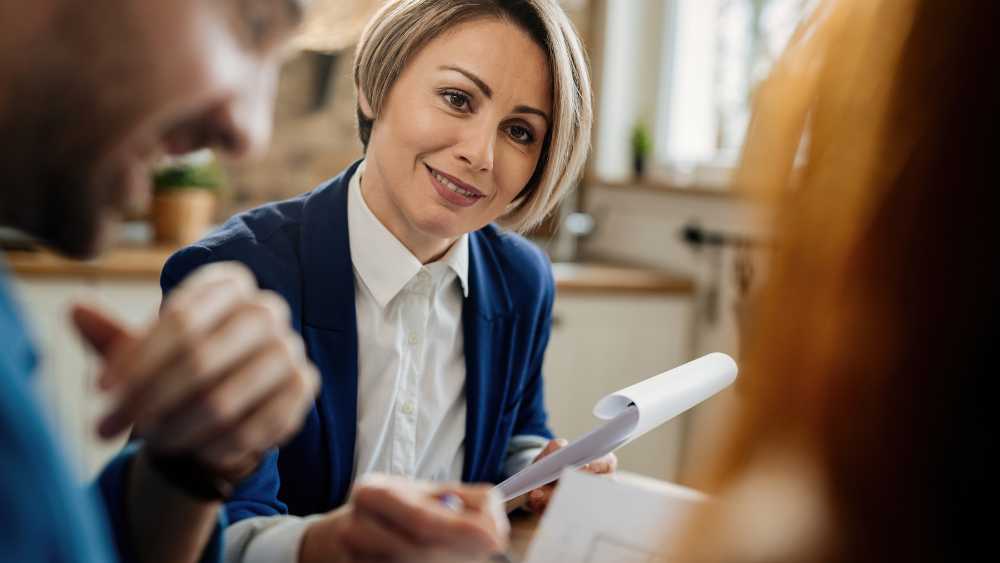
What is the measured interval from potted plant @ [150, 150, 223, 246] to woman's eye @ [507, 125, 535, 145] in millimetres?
Result: 1596

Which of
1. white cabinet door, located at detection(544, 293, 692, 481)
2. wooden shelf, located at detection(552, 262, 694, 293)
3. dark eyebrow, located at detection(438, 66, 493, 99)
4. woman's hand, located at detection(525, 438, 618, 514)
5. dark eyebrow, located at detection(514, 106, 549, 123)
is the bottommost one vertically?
white cabinet door, located at detection(544, 293, 692, 481)

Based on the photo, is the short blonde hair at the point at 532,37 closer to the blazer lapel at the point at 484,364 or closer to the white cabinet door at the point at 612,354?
the blazer lapel at the point at 484,364

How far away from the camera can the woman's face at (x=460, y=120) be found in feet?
3.41

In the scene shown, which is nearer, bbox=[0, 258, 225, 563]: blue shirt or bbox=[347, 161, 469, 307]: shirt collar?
bbox=[0, 258, 225, 563]: blue shirt

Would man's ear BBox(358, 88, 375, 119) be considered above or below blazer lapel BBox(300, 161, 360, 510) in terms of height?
above

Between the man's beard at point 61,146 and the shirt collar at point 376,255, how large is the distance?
0.60 metres

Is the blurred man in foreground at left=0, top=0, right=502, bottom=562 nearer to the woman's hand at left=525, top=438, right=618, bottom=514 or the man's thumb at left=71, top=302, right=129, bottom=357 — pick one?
the man's thumb at left=71, top=302, right=129, bottom=357

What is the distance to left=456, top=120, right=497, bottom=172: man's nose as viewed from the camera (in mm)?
1041

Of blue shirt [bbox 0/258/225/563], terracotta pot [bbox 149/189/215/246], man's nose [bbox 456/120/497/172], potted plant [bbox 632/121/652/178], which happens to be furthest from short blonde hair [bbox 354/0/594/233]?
potted plant [bbox 632/121/652/178]

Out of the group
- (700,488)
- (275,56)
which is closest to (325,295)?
(275,56)

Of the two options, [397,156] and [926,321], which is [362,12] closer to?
[397,156]

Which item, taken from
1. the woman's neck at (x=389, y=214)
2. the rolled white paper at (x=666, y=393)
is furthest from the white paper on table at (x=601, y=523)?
the woman's neck at (x=389, y=214)

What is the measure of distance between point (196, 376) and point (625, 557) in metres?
0.31

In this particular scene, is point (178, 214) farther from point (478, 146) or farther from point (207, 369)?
point (207, 369)
